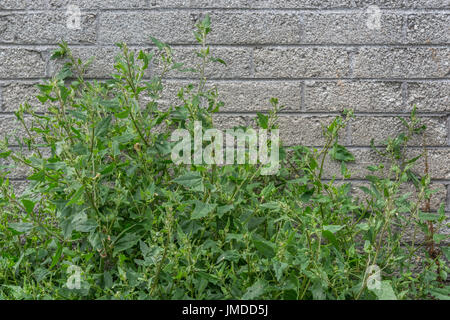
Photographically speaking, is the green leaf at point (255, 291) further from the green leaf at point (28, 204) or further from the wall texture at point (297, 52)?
the wall texture at point (297, 52)

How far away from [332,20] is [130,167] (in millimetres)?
956

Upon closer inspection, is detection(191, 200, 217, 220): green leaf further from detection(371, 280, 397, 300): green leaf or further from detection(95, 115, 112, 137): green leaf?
detection(371, 280, 397, 300): green leaf

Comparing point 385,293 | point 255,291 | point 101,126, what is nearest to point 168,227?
point 255,291

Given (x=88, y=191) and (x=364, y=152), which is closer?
(x=88, y=191)

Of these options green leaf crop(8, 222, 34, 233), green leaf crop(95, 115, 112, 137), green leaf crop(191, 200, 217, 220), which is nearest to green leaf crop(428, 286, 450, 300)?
green leaf crop(191, 200, 217, 220)

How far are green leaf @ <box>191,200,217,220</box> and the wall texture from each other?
22.8 inches

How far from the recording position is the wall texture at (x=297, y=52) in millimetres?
1671

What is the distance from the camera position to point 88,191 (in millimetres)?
1167

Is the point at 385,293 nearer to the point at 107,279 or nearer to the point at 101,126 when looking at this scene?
the point at 107,279

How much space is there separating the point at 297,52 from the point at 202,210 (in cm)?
82

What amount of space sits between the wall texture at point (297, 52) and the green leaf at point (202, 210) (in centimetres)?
58

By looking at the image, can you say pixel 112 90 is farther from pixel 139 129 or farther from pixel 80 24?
pixel 139 129

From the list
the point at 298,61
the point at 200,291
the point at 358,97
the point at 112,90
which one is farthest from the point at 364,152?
the point at 112,90

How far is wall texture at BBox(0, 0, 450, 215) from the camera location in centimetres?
167
